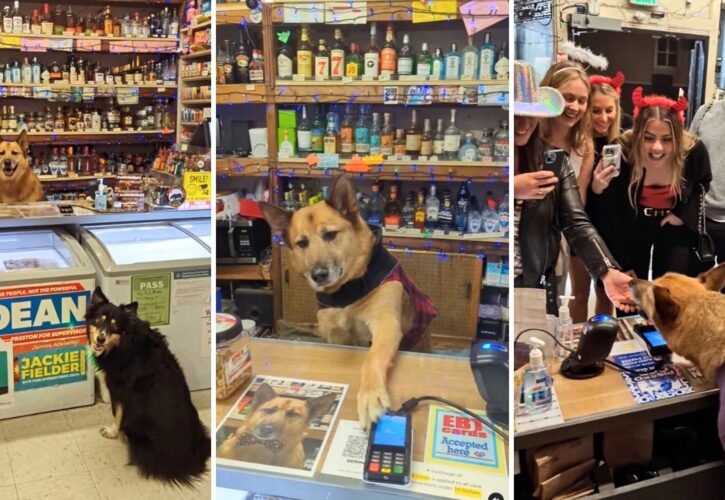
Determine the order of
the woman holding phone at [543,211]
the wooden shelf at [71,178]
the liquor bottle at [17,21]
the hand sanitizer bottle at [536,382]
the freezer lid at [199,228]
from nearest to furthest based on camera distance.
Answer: the woman holding phone at [543,211] → the hand sanitizer bottle at [536,382] → the freezer lid at [199,228] → the liquor bottle at [17,21] → the wooden shelf at [71,178]

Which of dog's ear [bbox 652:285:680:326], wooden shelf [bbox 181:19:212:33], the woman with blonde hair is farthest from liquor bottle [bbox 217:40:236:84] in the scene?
wooden shelf [bbox 181:19:212:33]

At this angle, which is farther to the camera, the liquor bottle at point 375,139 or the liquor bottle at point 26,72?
the liquor bottle at point 26,72

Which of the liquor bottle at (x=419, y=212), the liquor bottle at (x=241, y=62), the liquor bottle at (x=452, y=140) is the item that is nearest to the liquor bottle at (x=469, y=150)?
the liquor bottle at (x=452, y=140)

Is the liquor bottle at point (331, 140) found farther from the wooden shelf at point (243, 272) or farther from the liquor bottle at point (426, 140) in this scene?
the wooden shelf at point (243, 272)

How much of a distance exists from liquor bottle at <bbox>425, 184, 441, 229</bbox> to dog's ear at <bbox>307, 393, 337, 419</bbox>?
1.50 ft

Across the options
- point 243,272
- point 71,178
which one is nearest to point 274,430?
point 243,272

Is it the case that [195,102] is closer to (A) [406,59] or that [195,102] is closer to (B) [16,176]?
(B) [16,176]

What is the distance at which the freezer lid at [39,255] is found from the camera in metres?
3.08

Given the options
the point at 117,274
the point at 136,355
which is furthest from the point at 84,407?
the point at 136,355

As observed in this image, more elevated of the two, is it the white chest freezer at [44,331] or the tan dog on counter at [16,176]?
the tan dog on counter at [16,176]

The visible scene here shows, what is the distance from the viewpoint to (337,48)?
1.49 meters

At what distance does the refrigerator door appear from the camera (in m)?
3.21

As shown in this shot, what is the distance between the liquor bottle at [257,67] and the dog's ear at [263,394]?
2.31 feet

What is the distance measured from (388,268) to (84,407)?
2386mm
